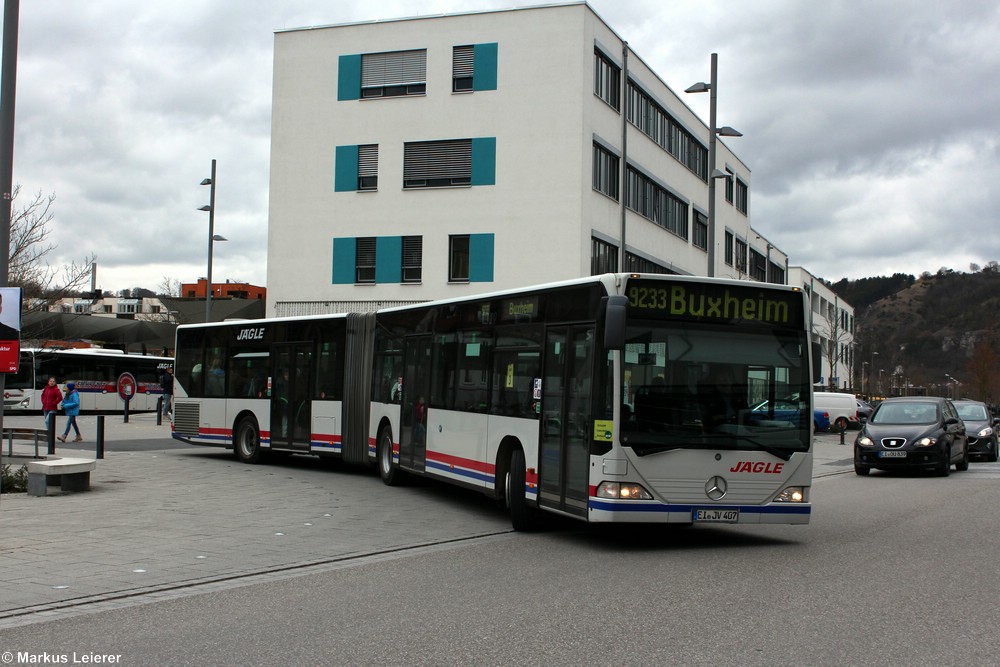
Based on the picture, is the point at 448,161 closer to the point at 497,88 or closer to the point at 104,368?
the point at 497,88

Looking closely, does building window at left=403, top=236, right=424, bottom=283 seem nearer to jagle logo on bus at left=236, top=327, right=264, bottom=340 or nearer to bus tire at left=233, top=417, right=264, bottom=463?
jagle logo on bus at left=236, top=327, right=264, bottom=340

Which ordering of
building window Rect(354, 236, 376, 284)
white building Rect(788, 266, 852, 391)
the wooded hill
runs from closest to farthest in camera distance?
building window Rect(354, 236, 376, 284), white building Rect(788, 266, 852, 391), the wooded hill

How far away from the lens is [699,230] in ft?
175

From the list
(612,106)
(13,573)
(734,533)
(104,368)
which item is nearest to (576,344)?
(734,533)

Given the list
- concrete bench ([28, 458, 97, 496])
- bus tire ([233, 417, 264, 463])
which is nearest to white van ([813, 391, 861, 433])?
bus tire ([233, 417, 264, 463])

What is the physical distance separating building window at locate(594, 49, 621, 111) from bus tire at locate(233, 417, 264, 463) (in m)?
20.7

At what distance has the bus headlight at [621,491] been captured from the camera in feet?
35.4

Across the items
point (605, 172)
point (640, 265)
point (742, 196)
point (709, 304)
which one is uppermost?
point (742, 196)

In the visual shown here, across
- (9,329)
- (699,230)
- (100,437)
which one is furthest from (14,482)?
(699,230)

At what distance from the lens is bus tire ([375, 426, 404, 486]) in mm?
18125

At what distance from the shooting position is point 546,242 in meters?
37.7

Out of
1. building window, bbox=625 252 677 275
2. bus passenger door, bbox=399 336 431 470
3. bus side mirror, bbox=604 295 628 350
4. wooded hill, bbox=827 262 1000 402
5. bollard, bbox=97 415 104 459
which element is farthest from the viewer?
wooded hill, bbox=827 262 1000 402

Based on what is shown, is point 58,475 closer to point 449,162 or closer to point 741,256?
point 449,162

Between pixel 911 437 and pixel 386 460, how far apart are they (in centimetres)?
1101
